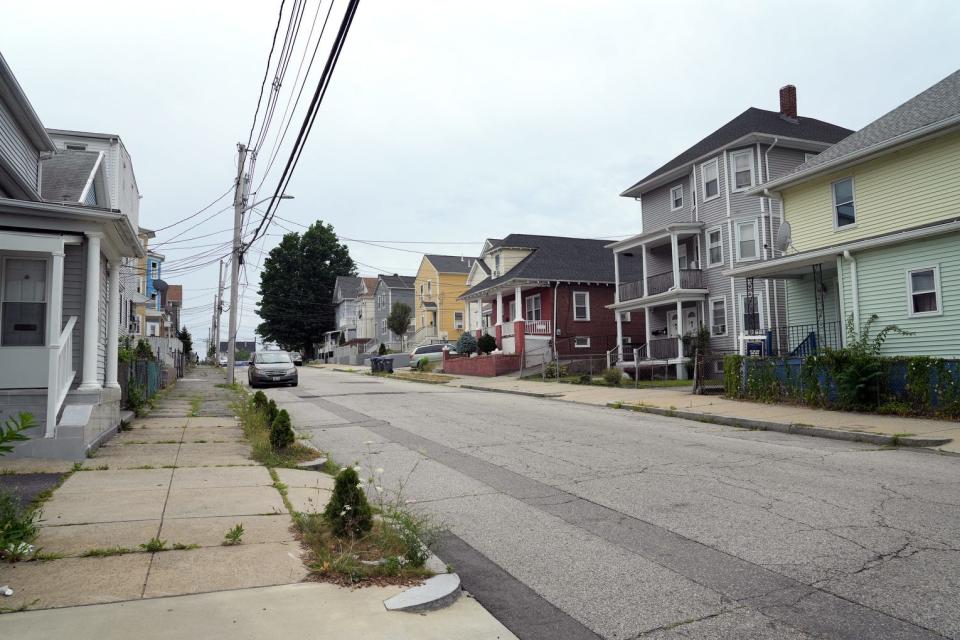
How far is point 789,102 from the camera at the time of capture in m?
30.5

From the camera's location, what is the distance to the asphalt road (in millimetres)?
4266

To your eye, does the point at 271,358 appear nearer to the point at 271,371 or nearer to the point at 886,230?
the point at 271,371

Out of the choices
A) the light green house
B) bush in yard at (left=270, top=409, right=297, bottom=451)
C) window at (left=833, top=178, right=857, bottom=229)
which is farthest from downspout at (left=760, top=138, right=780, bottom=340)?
bush in yard at (left=270, top=409, right=297, bottom=451)

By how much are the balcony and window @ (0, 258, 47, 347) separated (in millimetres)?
23723

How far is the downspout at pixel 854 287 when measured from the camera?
58.8 ft

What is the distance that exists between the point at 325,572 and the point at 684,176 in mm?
29193

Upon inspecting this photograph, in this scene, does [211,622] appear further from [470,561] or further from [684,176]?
[684,176]

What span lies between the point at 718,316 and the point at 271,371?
18.5 metres

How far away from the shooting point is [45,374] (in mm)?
10281

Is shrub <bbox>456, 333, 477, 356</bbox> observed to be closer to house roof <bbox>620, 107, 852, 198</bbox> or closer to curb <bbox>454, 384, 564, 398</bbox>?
curb <bbox>454, 384, 564, 398</bbox>

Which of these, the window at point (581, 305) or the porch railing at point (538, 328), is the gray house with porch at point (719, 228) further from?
the porch railing at point (538, 328)

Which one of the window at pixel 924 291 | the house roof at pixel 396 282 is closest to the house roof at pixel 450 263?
the house roof at pixel 396 282

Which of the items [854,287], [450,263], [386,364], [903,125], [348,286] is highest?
[348,286]

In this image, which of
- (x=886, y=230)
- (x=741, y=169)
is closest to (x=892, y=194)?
(x=886, y=230)
